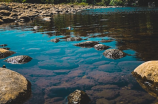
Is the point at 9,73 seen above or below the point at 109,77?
above

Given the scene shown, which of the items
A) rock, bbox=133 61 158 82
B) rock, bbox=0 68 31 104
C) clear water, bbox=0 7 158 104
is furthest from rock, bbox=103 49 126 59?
rock, bbox=0 68 31 104

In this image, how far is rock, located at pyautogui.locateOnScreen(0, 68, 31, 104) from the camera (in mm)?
2895

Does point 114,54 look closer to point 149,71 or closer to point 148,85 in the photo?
point 149,71

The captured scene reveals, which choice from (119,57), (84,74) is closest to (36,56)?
(84,74)

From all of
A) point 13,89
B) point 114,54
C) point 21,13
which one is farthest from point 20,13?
point 13,89

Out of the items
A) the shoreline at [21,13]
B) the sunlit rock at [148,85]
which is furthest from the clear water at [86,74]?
the shoreline at [21,13]

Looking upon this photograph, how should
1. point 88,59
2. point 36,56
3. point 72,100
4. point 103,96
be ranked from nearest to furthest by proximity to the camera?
point 72,100, point 103,96, point 88,59, point 36,56

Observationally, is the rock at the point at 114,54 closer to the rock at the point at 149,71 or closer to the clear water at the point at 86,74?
the clear water at the point at 86,74

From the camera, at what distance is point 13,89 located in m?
3.11

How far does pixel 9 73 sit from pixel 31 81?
0.57 metres

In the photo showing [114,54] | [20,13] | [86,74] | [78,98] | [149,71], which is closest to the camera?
[78,98]

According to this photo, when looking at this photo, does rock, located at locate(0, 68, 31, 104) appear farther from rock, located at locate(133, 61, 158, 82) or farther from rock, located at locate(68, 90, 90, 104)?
rock, located at locate(133, 61, 158, 82)

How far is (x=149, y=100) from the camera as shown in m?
2.96

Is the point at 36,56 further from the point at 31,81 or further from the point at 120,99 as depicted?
the point at 120,99
